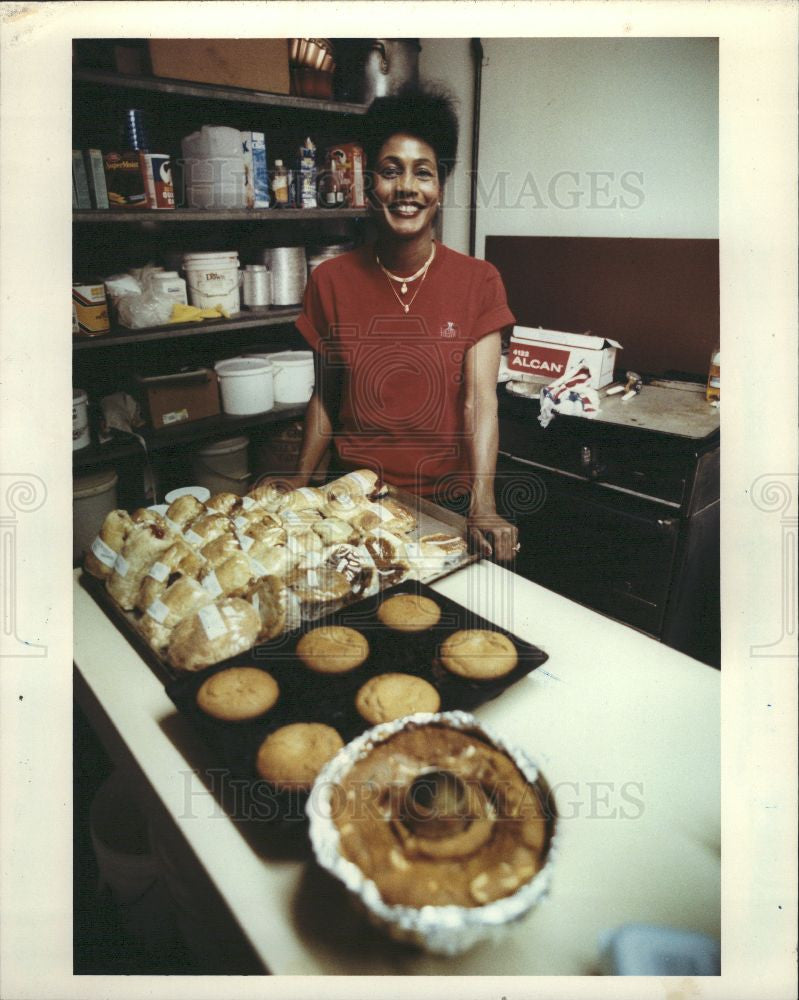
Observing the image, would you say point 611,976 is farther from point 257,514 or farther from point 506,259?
point 506,259

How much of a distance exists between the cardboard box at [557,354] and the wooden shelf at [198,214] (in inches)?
43.3

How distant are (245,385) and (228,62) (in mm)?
1298

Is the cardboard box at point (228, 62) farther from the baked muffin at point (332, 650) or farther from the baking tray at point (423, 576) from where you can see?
the baked muffin at point (332, 650)

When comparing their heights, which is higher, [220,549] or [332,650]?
[220,549]

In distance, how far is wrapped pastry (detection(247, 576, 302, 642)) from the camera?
111cm

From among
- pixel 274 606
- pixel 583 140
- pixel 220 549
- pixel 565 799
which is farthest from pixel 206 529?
pixel 583 140

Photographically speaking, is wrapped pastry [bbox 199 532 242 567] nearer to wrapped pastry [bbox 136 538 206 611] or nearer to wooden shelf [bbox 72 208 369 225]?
wrapped pastry [bbox 136 538 206 611]

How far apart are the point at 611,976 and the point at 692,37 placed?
60.8 inches

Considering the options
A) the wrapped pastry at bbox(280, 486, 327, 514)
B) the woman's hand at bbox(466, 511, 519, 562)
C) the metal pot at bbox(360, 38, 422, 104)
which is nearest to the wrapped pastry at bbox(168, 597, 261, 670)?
the wrapped pastry at bbox(280, 486, 327, 514)

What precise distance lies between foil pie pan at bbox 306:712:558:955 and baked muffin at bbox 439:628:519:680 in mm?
204

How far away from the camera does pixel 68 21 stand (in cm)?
106

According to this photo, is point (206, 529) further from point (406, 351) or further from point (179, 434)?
point (179, 434)

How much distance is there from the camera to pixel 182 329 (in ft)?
8.48

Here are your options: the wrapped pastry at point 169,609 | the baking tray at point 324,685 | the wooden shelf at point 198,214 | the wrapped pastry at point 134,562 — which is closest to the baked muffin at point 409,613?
the baking tray at point 324,685
